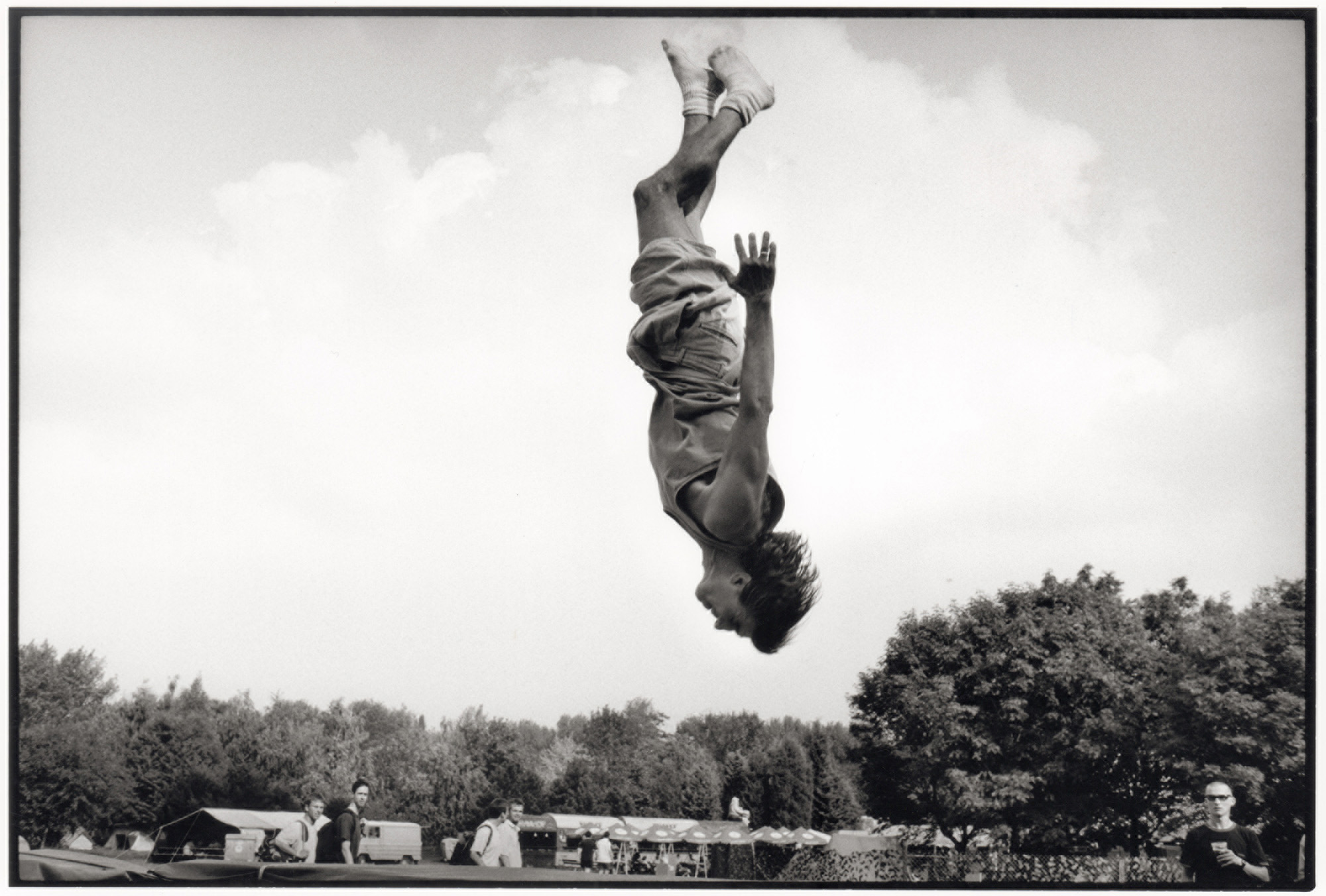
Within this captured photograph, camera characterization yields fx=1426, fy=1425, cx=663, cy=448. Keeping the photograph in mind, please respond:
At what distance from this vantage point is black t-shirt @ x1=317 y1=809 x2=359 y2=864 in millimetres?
8602

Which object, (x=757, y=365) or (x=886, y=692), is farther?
(x=886, y=692)

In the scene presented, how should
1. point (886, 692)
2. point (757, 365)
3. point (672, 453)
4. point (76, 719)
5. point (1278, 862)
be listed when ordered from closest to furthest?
1. point (757, 365)
2. point (672, 453)
3. point (1278, 862)
4. point (76, 719)
5. point (886, 692)

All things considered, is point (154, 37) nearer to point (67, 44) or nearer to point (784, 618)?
point (67, 44)

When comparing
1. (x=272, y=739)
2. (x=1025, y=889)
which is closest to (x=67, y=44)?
(x=272, y=739)

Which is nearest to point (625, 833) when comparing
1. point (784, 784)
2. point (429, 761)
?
point (784, 784)

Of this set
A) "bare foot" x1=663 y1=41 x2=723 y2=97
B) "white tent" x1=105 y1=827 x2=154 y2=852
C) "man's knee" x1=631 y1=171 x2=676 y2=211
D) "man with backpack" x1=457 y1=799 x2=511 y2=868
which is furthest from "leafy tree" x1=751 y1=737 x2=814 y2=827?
"bare foot" x1=663 y1=41 x2=723 y2=97

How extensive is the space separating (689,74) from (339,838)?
4.95 metres

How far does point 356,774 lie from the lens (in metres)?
11.9

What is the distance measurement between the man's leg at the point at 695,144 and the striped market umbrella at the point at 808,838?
588cm

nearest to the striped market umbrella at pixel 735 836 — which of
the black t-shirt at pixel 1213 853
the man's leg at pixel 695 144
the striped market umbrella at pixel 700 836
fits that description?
the striped market umbrella at pixel 700 836

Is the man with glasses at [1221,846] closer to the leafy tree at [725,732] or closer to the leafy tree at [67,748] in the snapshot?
the leafy tree at [725,732]

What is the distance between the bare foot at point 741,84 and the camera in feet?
24.7

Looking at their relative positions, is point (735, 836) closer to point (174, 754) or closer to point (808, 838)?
point (808, 838)

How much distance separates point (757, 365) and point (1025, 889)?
3.99 metres
